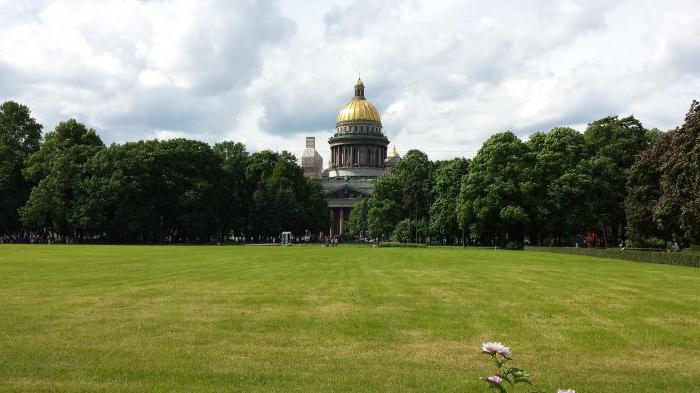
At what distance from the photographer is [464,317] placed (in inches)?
623

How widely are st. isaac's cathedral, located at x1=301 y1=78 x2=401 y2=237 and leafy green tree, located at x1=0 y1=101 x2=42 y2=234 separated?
8142 cm

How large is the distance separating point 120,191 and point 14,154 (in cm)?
1875

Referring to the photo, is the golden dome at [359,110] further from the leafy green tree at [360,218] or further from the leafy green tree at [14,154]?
the leafy green tree at [14,154]

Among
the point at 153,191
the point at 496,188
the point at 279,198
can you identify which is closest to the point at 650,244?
the point at 496,188

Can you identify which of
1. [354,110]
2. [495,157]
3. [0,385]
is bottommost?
[0,385]

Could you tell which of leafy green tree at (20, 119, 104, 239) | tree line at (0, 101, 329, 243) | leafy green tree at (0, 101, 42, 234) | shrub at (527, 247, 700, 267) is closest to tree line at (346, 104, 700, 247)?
shrub at (527, 247, 700, 267)

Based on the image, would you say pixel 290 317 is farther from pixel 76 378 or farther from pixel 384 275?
pixel 384 275

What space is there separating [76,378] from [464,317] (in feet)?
29.9

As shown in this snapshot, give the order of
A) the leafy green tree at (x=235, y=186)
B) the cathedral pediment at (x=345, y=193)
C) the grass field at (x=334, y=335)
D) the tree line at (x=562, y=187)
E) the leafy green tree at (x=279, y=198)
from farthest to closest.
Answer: the cathedral pediment at (x=345, y=193) → the leafy green tree at (x=279, y=198) → the leafy green tree at (x=235, y=186) → the tree line at (x=562, y=187) → the grass field at (x=334, y=335)

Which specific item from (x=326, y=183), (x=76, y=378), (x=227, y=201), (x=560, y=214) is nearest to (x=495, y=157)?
(x=560, y=214)

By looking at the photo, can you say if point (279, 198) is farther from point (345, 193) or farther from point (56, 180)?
point (345, 193)

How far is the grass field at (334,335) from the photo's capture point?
33.3 feet

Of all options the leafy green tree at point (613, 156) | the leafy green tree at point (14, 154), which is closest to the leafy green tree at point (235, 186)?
the leafy green tree at point (14, 154)

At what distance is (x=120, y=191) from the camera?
7656cm
